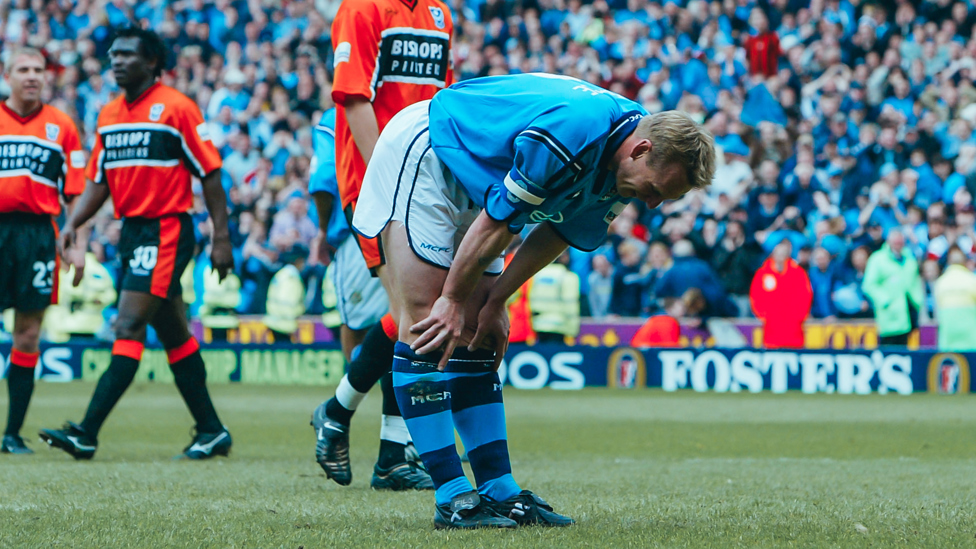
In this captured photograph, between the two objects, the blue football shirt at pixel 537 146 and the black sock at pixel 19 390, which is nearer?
the blue football shirt at pixel 537 146

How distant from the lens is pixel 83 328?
1605 centimetres

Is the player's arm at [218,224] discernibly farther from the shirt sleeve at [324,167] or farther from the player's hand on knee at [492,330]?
the player's hand on knee at [492,330]

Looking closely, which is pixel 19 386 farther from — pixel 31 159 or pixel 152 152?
pixel 152 152

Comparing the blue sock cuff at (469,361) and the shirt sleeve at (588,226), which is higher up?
the shirt sleeve at (588,226)

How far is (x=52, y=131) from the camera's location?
736 centimetres

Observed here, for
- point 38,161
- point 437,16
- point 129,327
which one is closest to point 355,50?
point 437,16

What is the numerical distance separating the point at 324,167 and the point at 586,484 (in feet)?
7.69

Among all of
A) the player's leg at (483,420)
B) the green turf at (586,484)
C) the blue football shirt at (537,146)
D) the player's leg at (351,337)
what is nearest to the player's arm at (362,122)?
the blue football shirt at (537,146)

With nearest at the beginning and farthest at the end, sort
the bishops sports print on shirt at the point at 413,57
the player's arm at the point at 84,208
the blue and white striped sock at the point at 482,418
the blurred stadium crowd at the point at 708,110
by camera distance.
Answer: the blue and white striped sock at the point at 482,418 → the bishops sports print on shirt at the point at 413,57 → the player's arm at the point at 84,208 → the blurred stadium crowd at the point at 708,110

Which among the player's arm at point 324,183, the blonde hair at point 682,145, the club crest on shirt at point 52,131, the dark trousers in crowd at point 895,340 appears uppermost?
the club crest on shirt at point 52,131

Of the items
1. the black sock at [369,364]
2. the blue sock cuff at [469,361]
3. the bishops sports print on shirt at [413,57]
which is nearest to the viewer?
the blue sock cuff at [469,361]

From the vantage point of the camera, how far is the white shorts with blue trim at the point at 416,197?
395 centimetres

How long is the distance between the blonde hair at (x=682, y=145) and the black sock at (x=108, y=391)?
12.3 ft

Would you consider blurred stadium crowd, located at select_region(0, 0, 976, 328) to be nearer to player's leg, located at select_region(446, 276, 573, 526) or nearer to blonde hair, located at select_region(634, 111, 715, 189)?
player's leg, located at select_region(446, 276, 573, 526)
